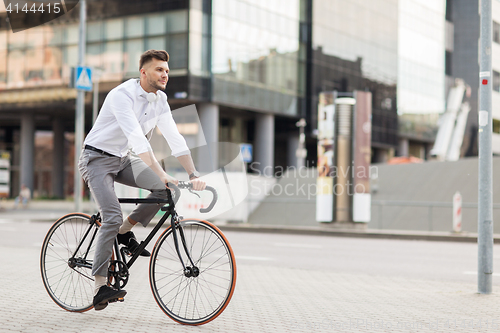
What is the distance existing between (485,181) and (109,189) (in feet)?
13.4

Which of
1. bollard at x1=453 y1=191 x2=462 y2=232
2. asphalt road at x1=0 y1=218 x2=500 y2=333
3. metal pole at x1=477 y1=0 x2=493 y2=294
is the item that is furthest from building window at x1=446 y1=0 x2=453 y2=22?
metal pole at x1=477 y1=0 x2=493 y2=294

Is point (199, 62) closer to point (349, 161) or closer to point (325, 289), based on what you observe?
point (349, 161)

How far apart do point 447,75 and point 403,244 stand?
54.9 meters

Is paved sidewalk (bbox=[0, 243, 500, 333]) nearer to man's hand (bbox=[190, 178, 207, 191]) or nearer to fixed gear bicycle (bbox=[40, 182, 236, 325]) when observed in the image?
fixed gear bicycle (bbox=[40, 182, 236, 325])

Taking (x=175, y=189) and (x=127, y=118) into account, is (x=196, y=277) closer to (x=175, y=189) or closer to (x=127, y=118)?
(x=175, y=189)

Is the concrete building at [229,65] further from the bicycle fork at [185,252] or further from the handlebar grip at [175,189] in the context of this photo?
the bicycle fork at [185,252]

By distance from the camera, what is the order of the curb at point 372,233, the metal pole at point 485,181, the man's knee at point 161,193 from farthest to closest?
the curb at point 372,233 → the metal pole at point 485,181 → the man's knee at point 161,193

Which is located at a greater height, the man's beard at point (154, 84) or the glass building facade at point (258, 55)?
the glass building facade at point (258, 55)

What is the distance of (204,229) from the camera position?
4.04 metres

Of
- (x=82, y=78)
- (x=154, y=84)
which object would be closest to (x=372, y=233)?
(x=82, y=78)

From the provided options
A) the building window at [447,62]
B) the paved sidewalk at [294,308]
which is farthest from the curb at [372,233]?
the building window at [447,62]

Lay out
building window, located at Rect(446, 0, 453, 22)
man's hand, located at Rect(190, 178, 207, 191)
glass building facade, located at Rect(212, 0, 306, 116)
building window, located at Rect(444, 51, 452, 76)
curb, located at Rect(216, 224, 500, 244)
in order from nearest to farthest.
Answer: man's hand, located at Rect(190, 178, 207, 191) < curb, located at Rect(216, 224, 500, 244) < glass building facade, located at Rect(212, 0, 306, 116) < building window, located at Rect(444, 51, 452, 76) < building window, located at Rect(446, 0, 453, 22)

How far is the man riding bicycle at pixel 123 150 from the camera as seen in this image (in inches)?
166

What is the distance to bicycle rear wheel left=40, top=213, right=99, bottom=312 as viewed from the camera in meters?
4.60
